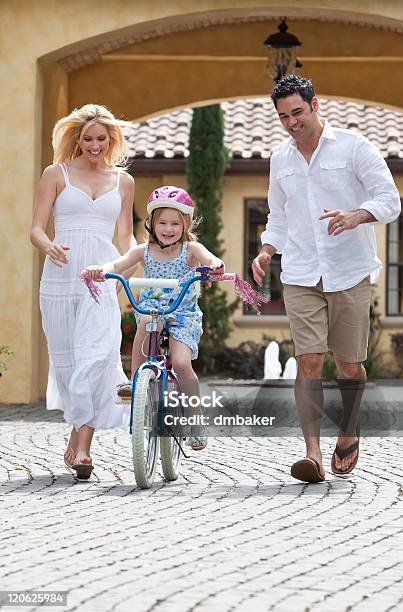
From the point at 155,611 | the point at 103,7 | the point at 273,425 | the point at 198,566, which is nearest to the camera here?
the point at 155,611

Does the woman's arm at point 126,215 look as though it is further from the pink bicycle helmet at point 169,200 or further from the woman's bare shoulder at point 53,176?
the pink bicycle helmet at point 169,200

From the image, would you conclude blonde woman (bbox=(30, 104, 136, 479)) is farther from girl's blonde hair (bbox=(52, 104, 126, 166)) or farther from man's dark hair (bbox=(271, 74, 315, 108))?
man's dark hair (bbox=(271, 74, 315, 108))

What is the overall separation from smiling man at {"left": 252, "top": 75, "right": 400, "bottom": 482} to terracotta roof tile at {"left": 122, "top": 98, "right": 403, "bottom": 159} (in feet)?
55.0

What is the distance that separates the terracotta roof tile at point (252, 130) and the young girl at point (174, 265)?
16.9 m

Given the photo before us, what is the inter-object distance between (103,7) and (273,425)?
14.8 ft

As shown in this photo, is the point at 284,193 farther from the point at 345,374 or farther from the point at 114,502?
the point at 114,502

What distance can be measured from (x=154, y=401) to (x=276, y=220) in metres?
1.37

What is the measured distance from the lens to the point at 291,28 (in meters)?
18.0

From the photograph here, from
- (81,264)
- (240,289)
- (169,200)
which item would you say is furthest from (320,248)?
(81,264)

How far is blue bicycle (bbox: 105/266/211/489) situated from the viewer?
7.30 meters

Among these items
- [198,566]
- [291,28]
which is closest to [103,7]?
[291,28]

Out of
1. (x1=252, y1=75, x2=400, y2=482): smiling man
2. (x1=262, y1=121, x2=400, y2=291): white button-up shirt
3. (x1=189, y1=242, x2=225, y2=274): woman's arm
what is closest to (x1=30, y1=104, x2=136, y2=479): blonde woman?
(x1=189, y1=242, x2=225, y2=274): woman's arm

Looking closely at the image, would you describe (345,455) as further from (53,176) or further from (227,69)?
(227,69)

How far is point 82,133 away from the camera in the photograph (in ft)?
27.4
